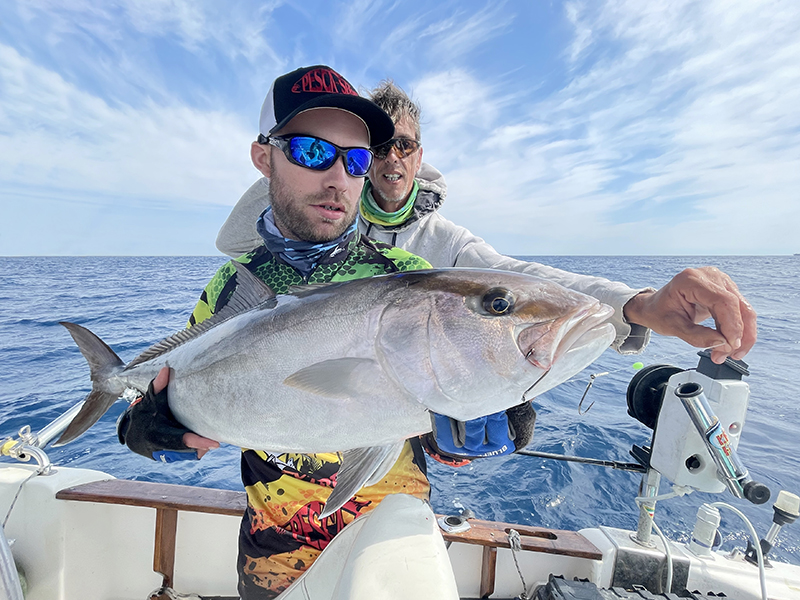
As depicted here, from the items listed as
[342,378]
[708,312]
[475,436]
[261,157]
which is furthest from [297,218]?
[708,312]

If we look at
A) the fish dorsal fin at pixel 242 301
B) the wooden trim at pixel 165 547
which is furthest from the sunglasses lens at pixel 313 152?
the wooden trim at pixel 165 547

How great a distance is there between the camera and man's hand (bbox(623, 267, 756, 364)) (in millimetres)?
1384

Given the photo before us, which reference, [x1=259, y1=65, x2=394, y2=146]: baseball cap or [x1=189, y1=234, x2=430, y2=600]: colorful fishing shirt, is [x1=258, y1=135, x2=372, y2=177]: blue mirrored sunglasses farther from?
[x1=189, y1=234, x2=430, y2=600]: colorful fishing shirt

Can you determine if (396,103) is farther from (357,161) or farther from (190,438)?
(190,438)

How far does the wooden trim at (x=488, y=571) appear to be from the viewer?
2.93 m

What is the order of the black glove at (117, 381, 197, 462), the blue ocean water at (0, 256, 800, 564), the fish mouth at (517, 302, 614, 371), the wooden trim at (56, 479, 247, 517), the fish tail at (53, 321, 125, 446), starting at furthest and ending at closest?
the blue ocean water at (0, 256, 800, 564), the wooden trim at (56, 479, 247, 517), the fish tail at (53, 321, 125, 446), the black glove at (117, 381, 197, 462), the fish mouth at (517, 302, 614, 371)

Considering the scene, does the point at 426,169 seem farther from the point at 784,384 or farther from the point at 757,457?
the point at 784,384

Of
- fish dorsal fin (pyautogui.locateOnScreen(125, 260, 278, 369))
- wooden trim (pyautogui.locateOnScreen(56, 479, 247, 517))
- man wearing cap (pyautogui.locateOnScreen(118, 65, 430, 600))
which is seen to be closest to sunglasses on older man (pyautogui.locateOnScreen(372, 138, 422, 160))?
man wearing cap (pyautogui.locateOnScreen(118, 65, 430, 600))

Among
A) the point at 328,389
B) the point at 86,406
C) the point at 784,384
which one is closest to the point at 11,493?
the point at 86,406

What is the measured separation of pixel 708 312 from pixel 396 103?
104 inches

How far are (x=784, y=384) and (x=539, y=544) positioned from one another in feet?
37.7

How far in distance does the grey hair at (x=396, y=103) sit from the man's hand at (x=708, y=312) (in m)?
2.40

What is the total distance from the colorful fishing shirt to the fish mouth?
3.03 ft

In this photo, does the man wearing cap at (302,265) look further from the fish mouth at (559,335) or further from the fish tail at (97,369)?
the fish mouth at (559,335)
